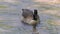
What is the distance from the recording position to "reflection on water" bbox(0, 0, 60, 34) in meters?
8.88

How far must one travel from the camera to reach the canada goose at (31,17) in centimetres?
909

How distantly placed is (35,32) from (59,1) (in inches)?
167

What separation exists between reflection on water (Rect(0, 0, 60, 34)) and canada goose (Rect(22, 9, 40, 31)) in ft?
0.53

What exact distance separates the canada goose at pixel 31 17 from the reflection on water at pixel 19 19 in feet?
0.53

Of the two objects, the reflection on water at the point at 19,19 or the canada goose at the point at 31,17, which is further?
the canada goose at the point at 31,17

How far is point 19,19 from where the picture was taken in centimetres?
1003

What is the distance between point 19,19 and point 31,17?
55 cm

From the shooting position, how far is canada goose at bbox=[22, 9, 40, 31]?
909 centimetres

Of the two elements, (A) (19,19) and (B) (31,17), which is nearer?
(B) (31,17)

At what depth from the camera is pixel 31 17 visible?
31.8 feet

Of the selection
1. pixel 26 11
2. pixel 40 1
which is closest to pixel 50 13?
pixel 26 11

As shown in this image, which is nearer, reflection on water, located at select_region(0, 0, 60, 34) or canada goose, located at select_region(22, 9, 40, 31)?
reflection on water, located at select_region(0, 0, 60, 34)

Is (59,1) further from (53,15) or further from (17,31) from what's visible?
(17,31)

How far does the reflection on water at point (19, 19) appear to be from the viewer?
29.1 feet
